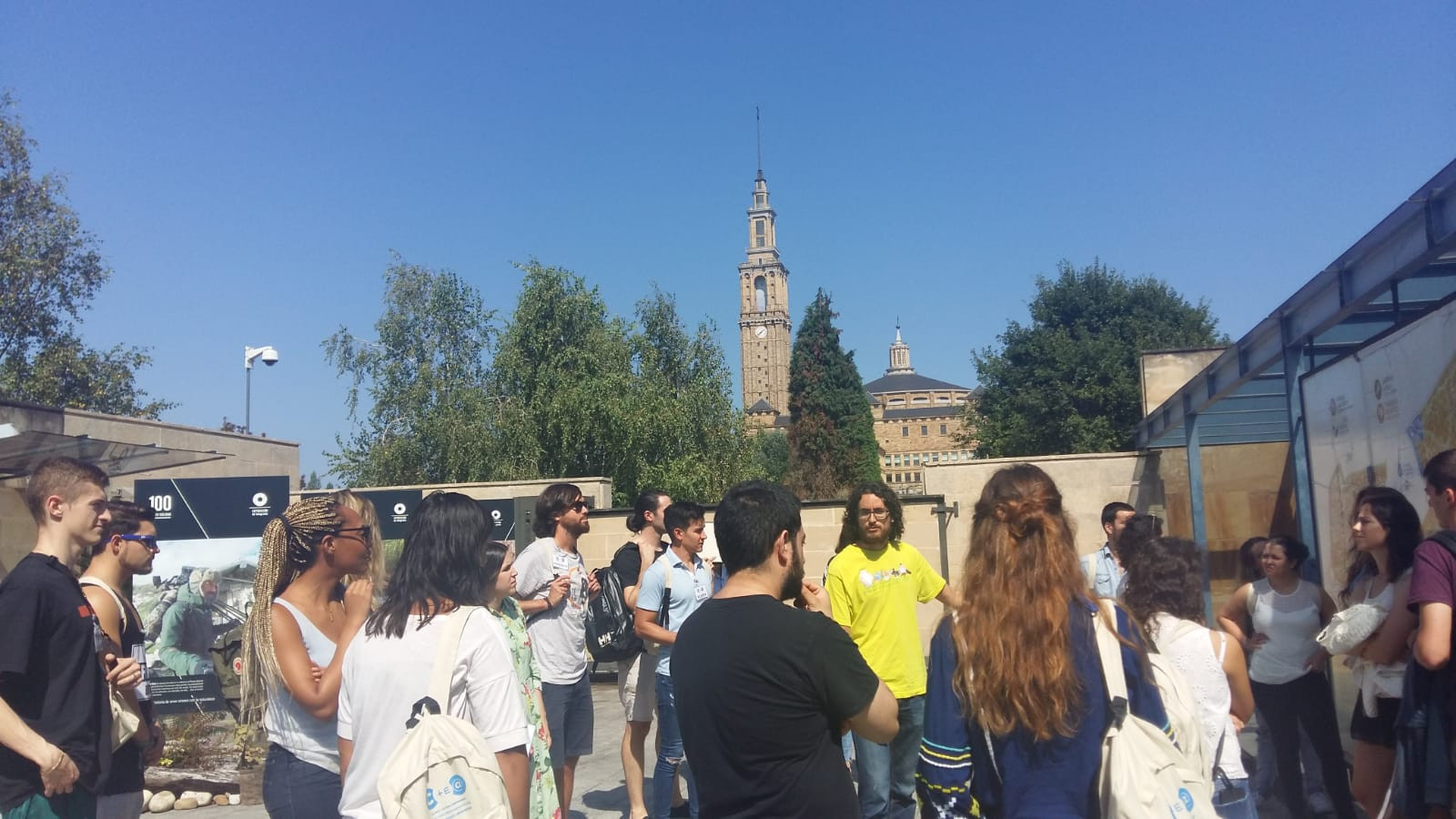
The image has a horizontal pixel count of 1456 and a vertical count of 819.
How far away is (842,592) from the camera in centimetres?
532

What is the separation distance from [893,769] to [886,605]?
2.91 ft

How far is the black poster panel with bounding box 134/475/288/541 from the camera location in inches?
355

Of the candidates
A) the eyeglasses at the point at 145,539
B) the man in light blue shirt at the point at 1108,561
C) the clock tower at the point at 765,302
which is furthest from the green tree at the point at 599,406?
the clock tower at the point at 765,302

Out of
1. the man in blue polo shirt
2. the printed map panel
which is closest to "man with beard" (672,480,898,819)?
the man in blue polo shirt

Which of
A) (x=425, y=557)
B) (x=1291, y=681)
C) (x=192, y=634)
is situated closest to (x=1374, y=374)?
(x=1291, y=681)

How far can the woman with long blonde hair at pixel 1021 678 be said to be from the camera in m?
2.47

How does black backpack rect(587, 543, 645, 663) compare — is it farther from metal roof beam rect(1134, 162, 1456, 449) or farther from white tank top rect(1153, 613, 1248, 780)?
metal roof beam rect(1134, 162, 1456, 449)

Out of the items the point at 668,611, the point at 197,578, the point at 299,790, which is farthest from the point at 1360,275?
the point at 197,578

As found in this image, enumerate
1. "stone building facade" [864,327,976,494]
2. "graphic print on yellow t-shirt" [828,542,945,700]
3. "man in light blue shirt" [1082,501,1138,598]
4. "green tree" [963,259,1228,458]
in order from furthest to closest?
"stone building facade" [864,327,976,494] → "green tree" [963,259,1228,458] → "man in light blue shirt" [1082,501,1138,598] → "graphic print on yellow t-shirt" [828,542,945,700]

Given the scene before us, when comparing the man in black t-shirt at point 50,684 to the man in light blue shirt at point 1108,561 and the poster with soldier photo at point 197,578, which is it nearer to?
the poster with soldier photo at point 197,578

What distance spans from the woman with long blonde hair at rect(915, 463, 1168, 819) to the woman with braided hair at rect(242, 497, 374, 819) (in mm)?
1872

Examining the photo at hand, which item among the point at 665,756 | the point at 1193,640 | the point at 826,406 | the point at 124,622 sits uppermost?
the point at 826,406

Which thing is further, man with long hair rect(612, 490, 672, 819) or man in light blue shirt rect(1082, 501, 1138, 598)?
man in light blue shirt rect(1082, 501, 1138, 598)

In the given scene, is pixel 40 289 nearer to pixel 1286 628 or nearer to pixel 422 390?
pixel 422 390
